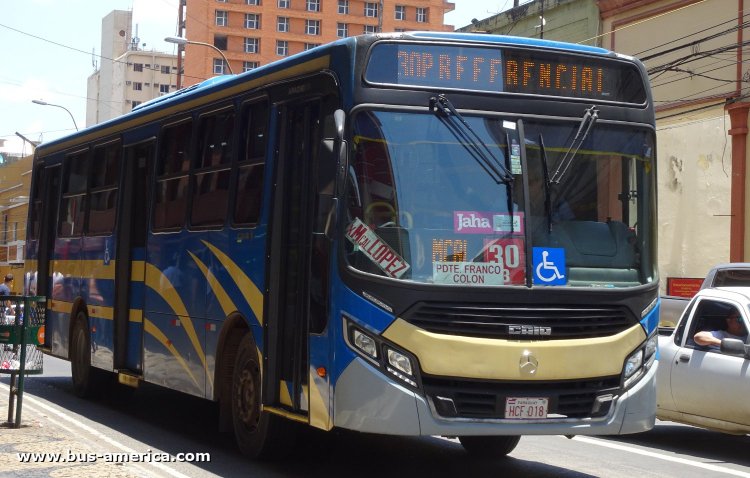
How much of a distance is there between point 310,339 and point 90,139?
807 centimetres

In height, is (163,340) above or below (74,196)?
below

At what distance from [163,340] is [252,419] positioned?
2584mm

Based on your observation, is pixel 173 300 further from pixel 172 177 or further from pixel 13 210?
pixel 13 210

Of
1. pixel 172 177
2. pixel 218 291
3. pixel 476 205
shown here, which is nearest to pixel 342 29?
pixel 172 177

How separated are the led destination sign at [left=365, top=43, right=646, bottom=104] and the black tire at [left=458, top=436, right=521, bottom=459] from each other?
347 cm

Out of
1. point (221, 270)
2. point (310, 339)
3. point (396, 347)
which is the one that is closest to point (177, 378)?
point (221, 270)

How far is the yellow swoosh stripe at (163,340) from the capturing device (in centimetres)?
1180

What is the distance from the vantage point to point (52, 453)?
9.91 m

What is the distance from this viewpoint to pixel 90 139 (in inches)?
632

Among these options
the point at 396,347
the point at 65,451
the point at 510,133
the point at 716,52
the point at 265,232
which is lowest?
the point at 65,451

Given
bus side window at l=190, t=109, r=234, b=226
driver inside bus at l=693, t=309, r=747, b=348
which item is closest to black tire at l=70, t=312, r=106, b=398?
bus side window at l=190, t=109, r=234, b=226

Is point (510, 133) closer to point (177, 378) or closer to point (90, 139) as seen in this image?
point (177, 378)

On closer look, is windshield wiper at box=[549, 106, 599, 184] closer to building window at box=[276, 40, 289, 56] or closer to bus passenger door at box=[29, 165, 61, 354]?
bus passenger door at box=[29, 165, 61, 354]

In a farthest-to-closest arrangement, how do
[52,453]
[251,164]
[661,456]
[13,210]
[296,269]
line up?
1. [13,210]
2. [661,456]
3. [251,164]
4. [52,453]
5. [296,269]
